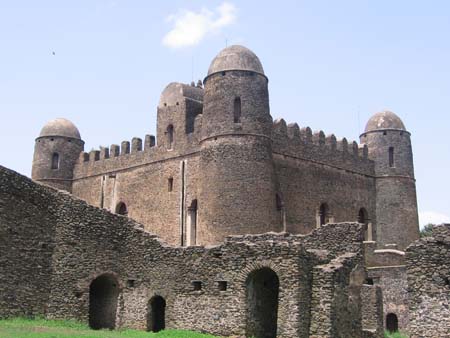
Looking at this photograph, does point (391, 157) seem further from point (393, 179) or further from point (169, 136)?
point (169, 136)

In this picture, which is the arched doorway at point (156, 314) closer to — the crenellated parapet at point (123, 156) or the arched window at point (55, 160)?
the crenellated parapet at point (123, 156)

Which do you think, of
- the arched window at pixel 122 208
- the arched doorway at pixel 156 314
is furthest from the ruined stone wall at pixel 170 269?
the arched window at pixel 122 208

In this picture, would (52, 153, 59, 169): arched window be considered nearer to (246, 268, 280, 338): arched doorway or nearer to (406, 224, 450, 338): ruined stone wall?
(246, 268, 280, 338): arched doorway

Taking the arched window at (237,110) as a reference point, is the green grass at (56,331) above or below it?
below

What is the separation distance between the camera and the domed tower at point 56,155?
40.0 m

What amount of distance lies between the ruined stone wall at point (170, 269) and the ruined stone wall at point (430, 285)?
2.72 m

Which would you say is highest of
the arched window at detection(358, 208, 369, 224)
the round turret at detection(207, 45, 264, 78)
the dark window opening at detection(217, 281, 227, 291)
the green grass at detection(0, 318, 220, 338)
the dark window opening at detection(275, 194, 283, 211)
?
the round turret at detection(207, 45, 264, 78)

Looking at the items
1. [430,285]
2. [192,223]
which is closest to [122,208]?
[192,223]

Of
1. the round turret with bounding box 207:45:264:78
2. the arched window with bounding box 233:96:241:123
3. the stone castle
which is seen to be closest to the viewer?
the stone castle

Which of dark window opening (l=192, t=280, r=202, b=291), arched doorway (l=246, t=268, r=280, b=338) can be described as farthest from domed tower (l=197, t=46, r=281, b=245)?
arched doorway (l=246, t=268, r=280, b=338)

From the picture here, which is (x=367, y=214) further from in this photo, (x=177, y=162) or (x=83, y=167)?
(x=83, y=167)

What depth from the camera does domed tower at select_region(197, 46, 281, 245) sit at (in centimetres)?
2889

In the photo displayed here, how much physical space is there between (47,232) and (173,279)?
14.0ft

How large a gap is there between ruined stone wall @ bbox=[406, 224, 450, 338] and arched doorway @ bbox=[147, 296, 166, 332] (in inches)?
365
